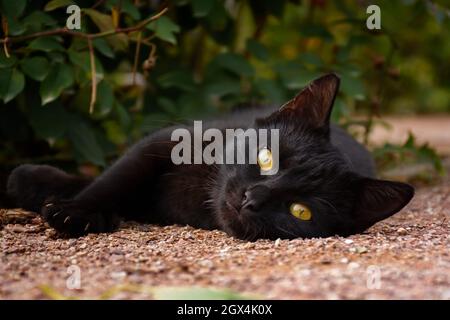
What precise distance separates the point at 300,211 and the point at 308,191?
73mm

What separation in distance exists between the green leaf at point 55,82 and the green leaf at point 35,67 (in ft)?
0.08

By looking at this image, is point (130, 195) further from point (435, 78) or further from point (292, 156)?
point (435, 78)

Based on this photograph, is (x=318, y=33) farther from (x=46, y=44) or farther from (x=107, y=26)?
(x=46, y=44)

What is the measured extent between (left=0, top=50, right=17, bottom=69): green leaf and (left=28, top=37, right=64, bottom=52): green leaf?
8cm

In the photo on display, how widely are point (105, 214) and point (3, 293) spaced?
0.81m

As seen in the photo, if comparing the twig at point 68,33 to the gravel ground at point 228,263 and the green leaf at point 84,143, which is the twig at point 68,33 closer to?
the green leaf at point 84,143

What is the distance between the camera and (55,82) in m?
2.39

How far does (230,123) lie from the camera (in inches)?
106

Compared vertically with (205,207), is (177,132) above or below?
above

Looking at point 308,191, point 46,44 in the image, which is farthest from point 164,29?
point 308,191

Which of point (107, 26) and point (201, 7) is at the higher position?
point (201, 7)

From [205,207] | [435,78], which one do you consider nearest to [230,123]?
[205,207]

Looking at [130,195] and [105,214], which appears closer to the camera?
[105,214]

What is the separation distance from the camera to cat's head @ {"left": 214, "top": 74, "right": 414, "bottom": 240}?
205cm
